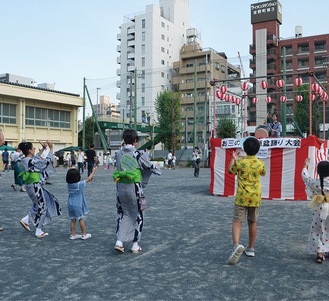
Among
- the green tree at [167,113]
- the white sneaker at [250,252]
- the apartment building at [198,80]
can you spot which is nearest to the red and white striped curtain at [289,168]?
the white sneaker at [250,252]

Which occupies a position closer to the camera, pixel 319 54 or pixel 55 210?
pixel 55 210

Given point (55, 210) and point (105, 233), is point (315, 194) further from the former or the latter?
point (55, 210)

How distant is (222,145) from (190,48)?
2791 inches

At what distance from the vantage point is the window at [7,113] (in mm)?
41888

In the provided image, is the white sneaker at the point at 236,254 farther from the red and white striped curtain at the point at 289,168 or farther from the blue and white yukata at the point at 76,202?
the red and white striped curtain at the point at 289,168

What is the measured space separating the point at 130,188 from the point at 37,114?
42.8 m

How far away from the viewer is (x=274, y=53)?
6231 centimetres

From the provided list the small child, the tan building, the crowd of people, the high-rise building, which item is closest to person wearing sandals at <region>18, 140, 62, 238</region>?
the small child

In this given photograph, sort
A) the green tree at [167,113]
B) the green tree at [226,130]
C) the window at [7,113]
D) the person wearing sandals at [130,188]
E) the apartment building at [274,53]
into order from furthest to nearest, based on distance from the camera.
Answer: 1. the apartment building at [274,53]
2. the green tree at [167,113]
3. the green tree at [226,130]
4. the window at [7,113]
5. the person wearing sandals at [130,188]

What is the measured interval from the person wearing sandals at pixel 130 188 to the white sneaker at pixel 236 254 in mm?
1485

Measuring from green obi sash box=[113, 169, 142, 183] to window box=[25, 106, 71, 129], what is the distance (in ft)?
136

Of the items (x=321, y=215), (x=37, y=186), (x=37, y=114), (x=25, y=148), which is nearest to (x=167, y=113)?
(x=37, y=114)

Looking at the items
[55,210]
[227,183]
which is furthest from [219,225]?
[227,183]

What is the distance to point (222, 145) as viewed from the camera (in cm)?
1347
